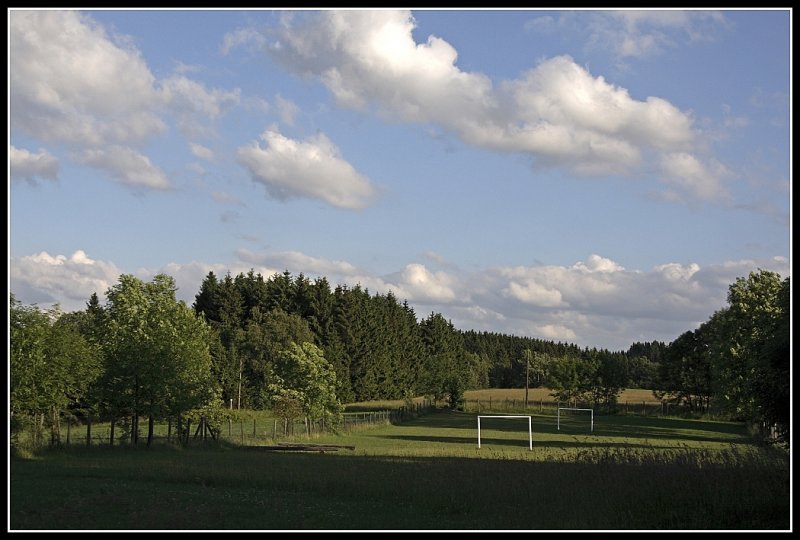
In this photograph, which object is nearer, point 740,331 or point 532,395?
point 740,331

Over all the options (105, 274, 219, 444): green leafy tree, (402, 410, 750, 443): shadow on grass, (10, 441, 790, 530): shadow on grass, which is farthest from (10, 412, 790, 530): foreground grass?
(402, 410, 750, 443): shadow on grass

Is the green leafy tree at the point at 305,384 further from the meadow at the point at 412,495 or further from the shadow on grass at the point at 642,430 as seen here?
the meadow at the point at 412,495

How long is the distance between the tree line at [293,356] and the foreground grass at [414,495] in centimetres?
203

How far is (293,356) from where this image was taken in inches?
1937

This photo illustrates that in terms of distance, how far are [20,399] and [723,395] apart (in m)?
40.2

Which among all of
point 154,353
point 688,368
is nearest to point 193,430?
point 154,353

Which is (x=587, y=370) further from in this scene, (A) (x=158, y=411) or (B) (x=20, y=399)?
(B) (x=20, y=399)

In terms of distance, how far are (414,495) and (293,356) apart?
30.5 m

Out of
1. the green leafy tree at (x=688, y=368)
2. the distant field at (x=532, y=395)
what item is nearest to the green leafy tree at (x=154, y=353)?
the green leafy tree at (x=688, y=368)

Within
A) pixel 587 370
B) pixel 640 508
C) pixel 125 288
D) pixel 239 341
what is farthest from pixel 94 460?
pixel 587 370

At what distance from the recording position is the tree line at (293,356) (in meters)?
28.1

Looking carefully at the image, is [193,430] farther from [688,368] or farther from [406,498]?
[688,368]

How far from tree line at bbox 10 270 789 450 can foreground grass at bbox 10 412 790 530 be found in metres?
2.03

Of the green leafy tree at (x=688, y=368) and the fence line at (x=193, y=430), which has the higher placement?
the green leafy tree at (x=688, y=368)
